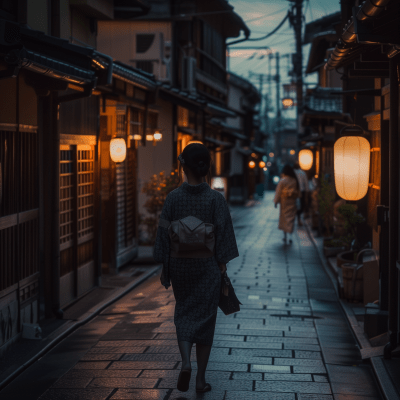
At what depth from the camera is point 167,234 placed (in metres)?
6.14

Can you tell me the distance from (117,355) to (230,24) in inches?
1209

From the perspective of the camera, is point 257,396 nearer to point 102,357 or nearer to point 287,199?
point 102,357

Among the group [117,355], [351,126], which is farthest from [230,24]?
[117,355]

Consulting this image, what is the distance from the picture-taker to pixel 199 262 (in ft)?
20.0

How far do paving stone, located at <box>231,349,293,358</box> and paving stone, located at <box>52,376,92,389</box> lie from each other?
197 centimetres

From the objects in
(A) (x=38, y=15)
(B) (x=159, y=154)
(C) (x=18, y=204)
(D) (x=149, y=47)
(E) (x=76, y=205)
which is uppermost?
(D) (x=149, y=47)

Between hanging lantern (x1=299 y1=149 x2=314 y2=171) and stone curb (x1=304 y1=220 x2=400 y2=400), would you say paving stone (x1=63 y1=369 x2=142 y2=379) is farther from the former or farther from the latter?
hanging lantern (x1=299 y1=149 x2=314 y2=171)

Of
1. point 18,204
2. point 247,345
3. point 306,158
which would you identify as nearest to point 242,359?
point 247,345

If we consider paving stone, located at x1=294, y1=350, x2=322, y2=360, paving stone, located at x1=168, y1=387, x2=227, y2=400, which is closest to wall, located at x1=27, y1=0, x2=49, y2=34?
paving stone, located at x1=168, y1=387, x2=227, y2=400

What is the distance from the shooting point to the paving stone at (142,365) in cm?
706

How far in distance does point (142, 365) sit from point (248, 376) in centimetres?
128

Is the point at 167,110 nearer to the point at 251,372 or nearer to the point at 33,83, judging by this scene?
the point at 33,83

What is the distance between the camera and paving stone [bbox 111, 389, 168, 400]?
604 centimetres

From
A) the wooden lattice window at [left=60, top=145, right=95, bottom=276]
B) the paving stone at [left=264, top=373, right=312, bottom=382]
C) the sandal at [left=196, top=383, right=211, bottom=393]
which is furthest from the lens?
the wooden lattice window at [left=60, top=145, right=95, bottom=276]
